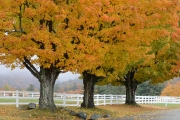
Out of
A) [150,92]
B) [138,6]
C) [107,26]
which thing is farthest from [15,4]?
[150,92]

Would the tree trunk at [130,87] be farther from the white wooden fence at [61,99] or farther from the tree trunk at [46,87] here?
the tree trunk at [46,87]

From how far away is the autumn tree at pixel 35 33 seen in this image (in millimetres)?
18188

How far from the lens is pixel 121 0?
19.1 meters

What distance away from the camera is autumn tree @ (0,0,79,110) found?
18188 mm

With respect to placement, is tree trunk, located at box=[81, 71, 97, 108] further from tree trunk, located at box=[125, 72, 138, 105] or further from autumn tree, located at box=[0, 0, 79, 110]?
tree trunk, located at box=[125, 72, 138, 105]

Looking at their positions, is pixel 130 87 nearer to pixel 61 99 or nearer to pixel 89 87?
pixel 89 87

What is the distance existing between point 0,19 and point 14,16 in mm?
2046

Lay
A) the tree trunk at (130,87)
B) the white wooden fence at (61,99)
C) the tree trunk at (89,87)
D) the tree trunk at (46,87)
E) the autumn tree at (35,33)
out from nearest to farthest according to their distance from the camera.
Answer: the autumn tree at (35,33), the tree trunk at (46,87), the white wooden fence at (61,99), the tree trunk at (89,87), the tree trunk at (130,87)

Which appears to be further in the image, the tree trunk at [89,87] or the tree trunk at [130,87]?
the tree trunk at [130,87]

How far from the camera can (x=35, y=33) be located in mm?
17922

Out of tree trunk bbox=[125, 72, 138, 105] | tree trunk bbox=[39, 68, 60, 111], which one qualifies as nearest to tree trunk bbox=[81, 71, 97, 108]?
tree trunk bbox=[39, 68, 60, 111]

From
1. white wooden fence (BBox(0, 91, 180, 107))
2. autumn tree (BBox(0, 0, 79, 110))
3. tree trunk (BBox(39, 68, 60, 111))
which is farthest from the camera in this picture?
white wooden fence (BBox(0, 91, 180, 107))

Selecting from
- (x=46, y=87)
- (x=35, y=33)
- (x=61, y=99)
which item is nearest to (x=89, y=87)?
(x=61, y=99)

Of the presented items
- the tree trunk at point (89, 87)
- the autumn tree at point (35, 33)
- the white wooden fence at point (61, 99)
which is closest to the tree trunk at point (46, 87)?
the autumn tree at point (35, 33)
